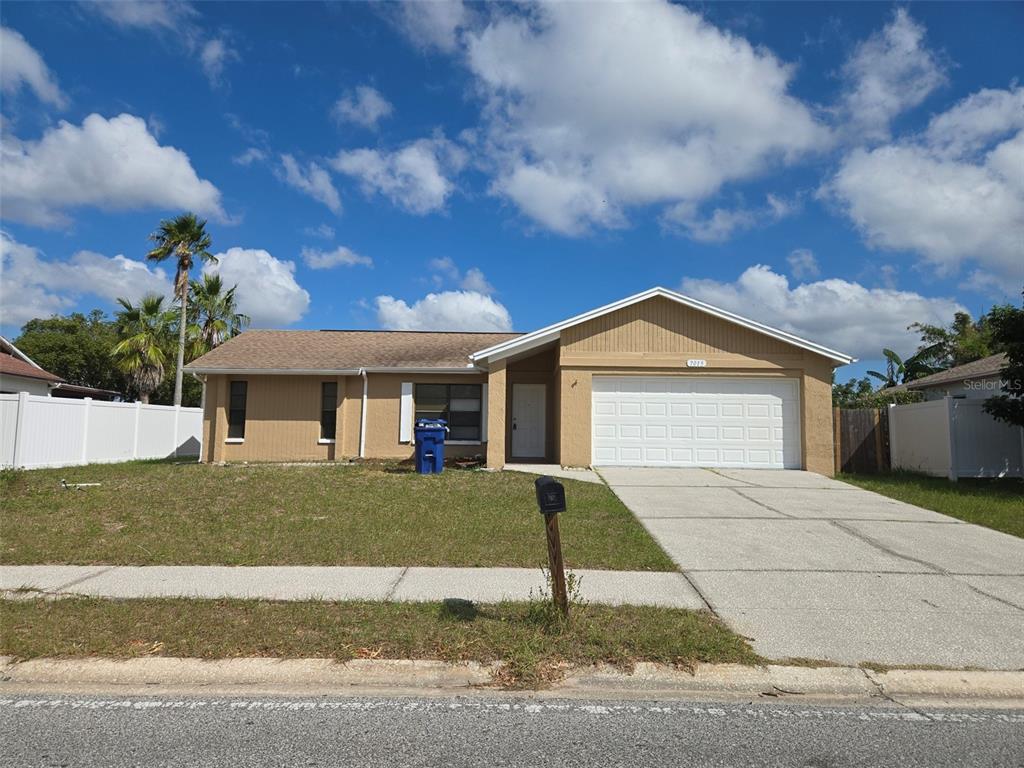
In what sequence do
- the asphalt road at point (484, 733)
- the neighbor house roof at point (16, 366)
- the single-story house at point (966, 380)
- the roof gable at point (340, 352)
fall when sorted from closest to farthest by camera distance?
the asphalt road at point (484, 733) → the roof gable at point (340, 352) → the single-story house at point (966, 380) → the neighbor house roof at point (16, 366)

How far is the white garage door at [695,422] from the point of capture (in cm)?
1523

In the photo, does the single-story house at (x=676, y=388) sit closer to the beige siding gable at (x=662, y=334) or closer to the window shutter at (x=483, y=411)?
the beige siding gable at (x=662, y=334)

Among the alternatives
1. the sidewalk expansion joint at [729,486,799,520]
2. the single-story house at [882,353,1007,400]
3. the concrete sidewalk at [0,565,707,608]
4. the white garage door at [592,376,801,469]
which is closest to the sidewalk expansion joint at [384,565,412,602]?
the concrete sidewalk at [0,565,707,608]

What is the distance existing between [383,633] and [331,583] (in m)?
1.53

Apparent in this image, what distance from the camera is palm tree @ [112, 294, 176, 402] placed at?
28.6 metres

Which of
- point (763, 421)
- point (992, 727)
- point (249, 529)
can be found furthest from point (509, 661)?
point (763, 421)

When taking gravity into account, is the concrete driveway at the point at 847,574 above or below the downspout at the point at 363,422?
below

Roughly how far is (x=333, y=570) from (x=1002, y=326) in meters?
13.8

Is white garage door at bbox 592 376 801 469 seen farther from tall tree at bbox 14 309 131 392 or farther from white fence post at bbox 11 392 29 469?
tall tree at bbox 14 309 131 392

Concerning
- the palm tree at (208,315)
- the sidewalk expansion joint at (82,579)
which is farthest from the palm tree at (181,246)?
the sidewalk expansion joint at (82,579)

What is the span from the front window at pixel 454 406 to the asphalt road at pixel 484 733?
1402 centimetres

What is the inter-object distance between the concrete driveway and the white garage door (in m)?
3.69

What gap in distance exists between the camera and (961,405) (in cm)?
1391

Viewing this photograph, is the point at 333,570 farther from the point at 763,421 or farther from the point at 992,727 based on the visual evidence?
the point at 763,421
